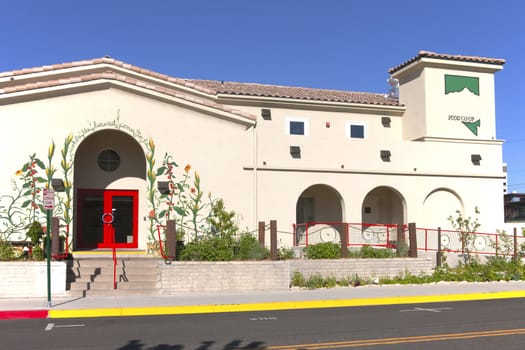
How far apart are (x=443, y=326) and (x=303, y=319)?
112 inches

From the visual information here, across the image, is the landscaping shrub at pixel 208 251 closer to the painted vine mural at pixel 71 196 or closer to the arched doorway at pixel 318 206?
the painted vine mural at pixel 71 196

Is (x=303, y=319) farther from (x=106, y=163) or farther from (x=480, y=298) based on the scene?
(x=106, y=163)

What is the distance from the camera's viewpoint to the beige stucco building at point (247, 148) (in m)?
18.3

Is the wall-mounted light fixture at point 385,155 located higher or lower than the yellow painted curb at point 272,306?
higher

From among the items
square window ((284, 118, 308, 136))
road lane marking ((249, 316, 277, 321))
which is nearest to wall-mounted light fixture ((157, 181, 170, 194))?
square window ((284, 118, 308, 136))

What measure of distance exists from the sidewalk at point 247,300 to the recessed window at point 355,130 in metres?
8.18

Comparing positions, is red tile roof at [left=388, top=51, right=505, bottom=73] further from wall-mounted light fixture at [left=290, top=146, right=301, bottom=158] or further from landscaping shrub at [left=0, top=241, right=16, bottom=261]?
landscaping shrub at [left=0, top=241, right=16, bottom=261]

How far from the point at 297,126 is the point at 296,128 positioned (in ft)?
0.39

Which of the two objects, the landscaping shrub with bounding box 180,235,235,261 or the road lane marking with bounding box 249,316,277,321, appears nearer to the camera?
the road lane marking with bounding box 249,316,277,321

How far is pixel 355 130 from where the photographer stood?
80.6 ft

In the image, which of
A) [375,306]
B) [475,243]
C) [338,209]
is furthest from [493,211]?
[375,306]

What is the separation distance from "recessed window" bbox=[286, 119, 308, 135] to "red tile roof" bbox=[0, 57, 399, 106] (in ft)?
3.22

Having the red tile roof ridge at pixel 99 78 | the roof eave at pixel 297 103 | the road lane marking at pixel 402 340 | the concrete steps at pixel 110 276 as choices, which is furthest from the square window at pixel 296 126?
the road lane marking at pixel 402 340

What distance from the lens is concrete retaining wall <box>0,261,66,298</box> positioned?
1470 cm
